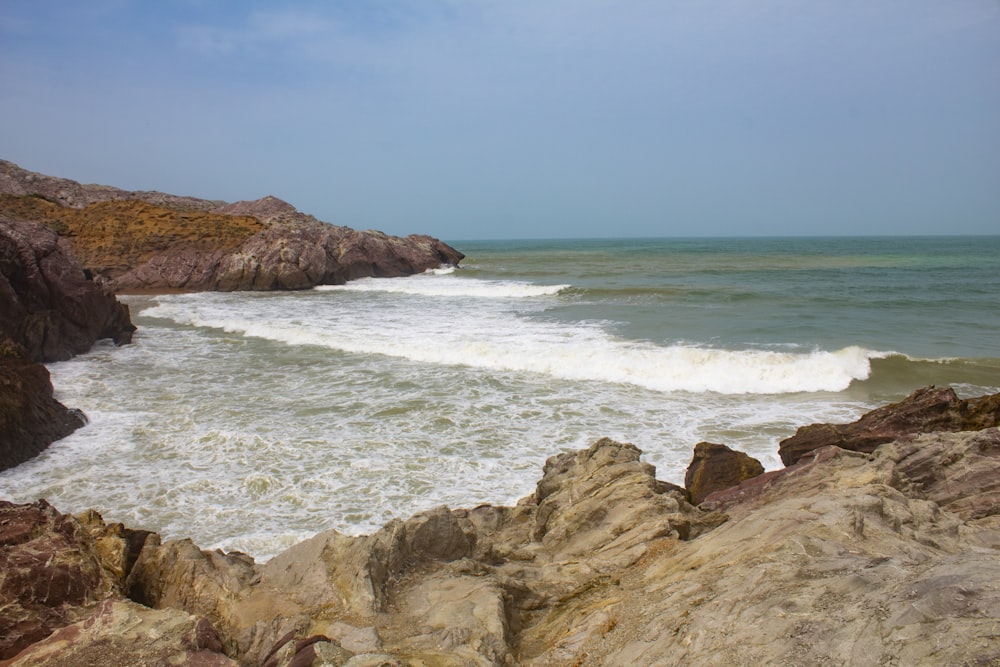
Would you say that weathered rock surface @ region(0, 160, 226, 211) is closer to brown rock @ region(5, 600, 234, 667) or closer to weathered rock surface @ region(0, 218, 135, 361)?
weathered rock surface @ region(0, 218, 135, 361)

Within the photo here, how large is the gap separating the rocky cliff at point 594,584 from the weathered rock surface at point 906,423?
1665 mm

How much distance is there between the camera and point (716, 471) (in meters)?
7.50

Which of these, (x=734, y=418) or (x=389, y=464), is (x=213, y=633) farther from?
(x=734, y=418)

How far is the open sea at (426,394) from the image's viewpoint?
805cm

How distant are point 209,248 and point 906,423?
3688cm

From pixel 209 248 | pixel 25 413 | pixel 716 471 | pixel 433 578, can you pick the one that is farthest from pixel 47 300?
pixel 209 248

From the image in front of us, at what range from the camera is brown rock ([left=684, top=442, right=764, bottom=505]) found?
7.39m

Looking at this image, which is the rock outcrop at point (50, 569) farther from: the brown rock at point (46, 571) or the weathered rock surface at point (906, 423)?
the weathered rock surface at point (906, 423)

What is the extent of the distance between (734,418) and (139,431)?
1004cm

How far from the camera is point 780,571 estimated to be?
3492 mm

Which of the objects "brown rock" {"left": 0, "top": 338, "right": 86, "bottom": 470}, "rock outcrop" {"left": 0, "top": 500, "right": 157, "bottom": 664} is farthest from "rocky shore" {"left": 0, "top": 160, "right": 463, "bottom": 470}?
"rock outcrop" {"left": 0, "top": 500, "right": 157, "bottom": 664}

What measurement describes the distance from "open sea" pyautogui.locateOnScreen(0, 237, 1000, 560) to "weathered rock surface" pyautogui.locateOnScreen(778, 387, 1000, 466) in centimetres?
103

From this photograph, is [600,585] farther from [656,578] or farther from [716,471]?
[716,471]

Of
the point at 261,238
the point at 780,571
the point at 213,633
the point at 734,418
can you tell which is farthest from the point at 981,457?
the point at 261,238
